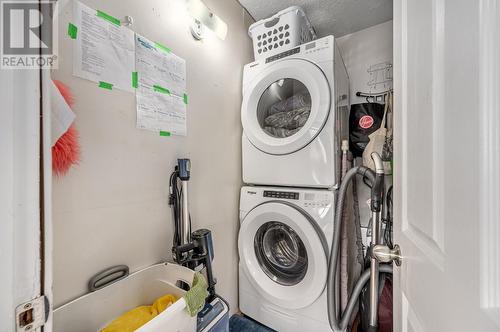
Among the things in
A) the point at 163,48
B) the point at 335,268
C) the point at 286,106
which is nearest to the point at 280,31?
the point at 286,106

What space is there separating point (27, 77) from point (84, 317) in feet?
2.41

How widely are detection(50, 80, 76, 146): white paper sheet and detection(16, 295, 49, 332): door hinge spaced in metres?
0.36

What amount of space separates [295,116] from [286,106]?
0.12m

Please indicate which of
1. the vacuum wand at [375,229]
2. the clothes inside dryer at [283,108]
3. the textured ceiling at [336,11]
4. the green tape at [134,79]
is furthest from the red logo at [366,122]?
the green tape at [134,79]

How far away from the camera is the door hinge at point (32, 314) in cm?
37

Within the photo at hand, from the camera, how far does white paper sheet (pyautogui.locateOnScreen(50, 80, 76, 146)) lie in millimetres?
524

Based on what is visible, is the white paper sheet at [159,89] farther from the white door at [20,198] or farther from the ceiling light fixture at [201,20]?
the white door at [20,198]

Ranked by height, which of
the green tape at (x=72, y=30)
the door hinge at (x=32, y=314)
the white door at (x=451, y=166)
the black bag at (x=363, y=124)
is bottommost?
the door hinge at (x=32, y=314)

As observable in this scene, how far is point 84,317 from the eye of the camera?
66 cm

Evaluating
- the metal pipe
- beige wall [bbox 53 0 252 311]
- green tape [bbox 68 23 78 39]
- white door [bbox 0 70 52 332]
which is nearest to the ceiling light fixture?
beige wall [bbox 53 0 252 311]

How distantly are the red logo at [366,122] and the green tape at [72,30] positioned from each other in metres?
1.62

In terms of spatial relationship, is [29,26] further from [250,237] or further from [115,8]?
[250,237]

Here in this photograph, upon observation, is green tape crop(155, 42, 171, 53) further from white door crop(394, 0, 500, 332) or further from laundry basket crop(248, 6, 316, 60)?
white door crop(394, 0, 500, 332)

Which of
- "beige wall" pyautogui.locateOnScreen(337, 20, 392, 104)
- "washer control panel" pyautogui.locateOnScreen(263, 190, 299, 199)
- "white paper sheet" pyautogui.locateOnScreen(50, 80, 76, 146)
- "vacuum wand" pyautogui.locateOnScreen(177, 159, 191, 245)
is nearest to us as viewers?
"white paper sheet" pyautogui.locateOnScreen(50, 80, 76, 146)
